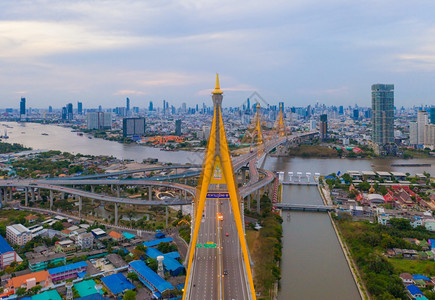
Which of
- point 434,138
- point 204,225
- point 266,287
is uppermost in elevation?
point 434,138

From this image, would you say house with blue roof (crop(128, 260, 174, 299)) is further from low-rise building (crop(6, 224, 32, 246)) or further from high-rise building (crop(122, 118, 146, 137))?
high-rise building (crop(122, 118, 146, 137))

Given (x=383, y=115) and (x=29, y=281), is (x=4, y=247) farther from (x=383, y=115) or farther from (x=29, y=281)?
(x=383, y=115)

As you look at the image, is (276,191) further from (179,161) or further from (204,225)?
(179,161)

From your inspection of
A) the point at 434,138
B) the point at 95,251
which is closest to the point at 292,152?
the point at 434,138

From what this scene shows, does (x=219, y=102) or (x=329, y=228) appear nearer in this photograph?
(x=219, y=102)

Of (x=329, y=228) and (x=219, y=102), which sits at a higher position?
(x=219, y=102)

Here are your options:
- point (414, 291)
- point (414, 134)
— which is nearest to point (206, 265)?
point (414, 291)

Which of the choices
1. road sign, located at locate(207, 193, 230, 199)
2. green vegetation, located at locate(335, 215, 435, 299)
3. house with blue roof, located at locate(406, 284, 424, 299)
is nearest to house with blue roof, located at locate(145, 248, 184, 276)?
road sign, located at locate(207, 193, 230, 199)

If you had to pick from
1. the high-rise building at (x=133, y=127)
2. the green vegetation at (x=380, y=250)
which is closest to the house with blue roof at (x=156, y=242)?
the green vegetation at (x=380, y=250)
